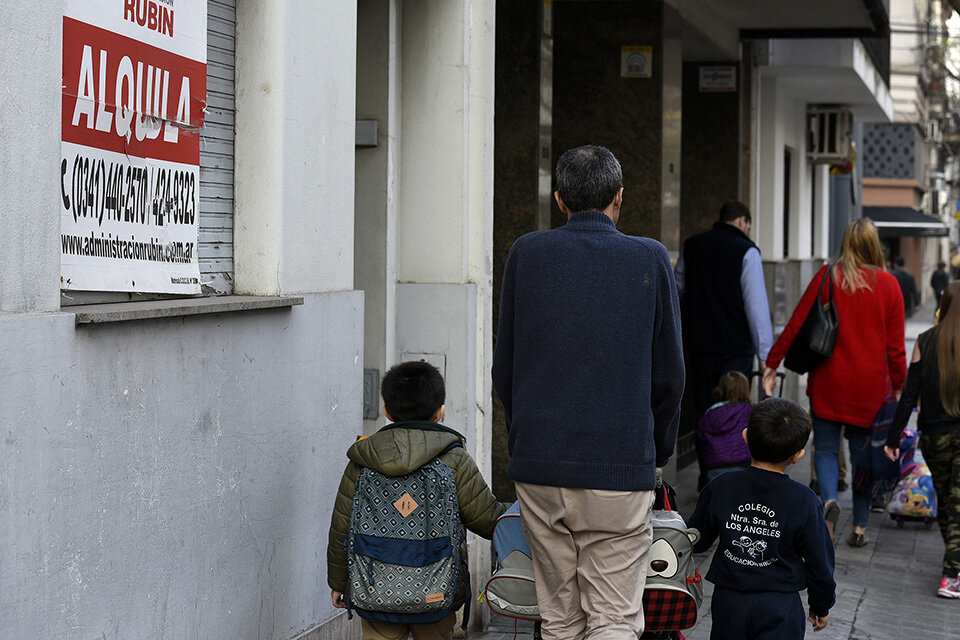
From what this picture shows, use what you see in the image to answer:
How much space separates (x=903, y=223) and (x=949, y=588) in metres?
37.1

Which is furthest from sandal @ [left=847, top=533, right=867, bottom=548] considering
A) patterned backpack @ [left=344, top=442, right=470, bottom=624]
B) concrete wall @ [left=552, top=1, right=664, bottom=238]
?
patterned backpack @ [left=344, top=442, right=470, bottom=624]

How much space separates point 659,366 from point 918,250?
52650mm


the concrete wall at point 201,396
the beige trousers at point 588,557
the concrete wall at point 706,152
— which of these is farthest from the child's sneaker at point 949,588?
the concrete wall at point 706,152

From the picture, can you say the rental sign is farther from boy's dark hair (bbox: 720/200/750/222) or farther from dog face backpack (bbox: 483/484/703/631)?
boy's dark hair (bbox: 720/200/750/222)

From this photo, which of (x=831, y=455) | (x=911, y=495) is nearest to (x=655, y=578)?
(x=831, y=455)

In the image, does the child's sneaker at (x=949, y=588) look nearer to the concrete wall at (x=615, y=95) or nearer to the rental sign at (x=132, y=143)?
the concrete wall at (x=615, y=95)

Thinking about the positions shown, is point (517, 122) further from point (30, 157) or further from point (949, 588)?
point (30, 157)

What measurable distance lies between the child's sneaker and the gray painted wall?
3589 mm

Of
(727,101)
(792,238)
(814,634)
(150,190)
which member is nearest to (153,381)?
(150,190)

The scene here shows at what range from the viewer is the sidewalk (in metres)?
6.21

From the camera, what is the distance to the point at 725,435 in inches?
297

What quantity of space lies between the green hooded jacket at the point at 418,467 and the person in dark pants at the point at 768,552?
2.32 feet

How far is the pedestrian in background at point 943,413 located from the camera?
700cm

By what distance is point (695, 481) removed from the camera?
10.8 meters
